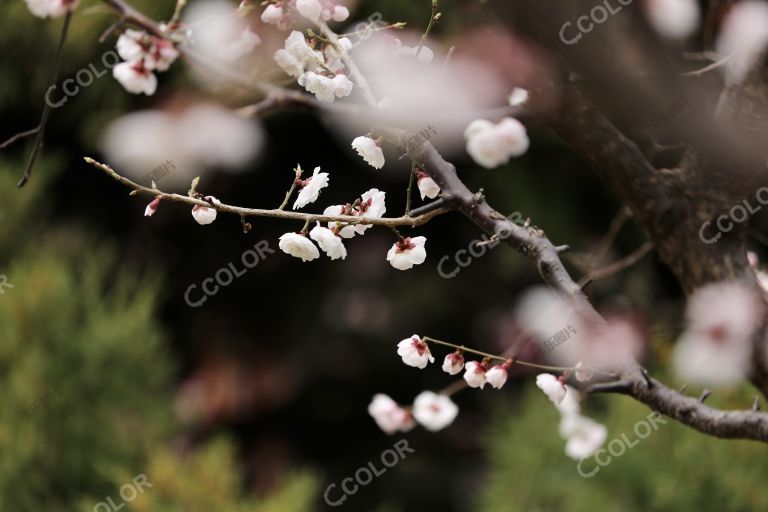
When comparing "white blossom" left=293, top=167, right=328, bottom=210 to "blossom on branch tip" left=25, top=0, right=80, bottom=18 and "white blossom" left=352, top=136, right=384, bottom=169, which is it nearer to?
"white blossom" left=352, top=136, right=384, bottom=169

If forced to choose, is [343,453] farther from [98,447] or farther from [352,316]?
[98,447]

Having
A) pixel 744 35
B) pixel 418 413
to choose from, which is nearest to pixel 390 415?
pixel 418 413

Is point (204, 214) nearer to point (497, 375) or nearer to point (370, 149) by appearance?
point (370, 149)

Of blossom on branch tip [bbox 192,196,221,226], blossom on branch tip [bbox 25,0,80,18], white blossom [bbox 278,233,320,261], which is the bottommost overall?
white blossom [bbox 278,233,320,261]

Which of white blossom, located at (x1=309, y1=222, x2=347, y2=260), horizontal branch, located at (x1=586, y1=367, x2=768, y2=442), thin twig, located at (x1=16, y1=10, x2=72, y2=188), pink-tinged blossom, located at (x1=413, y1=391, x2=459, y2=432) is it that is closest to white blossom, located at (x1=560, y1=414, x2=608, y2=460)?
pink-tinged blossom, located at (x1=413, y1=391, x2=459, y2=432)

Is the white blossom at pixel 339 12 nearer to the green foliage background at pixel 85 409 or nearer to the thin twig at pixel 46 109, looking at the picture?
the thin twig at pixel 46 109

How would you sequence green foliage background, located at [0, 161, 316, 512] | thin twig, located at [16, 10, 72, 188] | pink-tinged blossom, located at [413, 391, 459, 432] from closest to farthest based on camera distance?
thin twig, located at [16, 10, 72, 188] < pink-tinged blossom, located at [413, 391, 459, 432] < green foliage background, located at [0, 161, 316, 512]

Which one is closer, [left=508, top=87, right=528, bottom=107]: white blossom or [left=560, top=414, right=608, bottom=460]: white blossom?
[left=508, top=87, right=528, bottom=107]: white blossom
